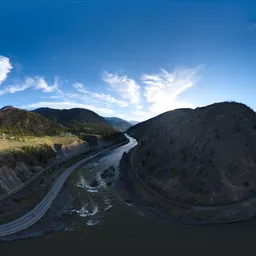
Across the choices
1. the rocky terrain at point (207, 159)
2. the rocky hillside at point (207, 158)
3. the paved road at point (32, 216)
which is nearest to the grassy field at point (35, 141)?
the paved road at point (32, 216)

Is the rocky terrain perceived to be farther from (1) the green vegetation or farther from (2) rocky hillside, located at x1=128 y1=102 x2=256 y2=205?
(1) the green vegetation

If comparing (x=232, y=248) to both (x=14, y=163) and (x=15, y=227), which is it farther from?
(x=14, y=163)

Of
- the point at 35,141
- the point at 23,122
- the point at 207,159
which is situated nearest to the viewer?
the point at 207,159

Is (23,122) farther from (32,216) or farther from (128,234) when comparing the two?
(128,234)

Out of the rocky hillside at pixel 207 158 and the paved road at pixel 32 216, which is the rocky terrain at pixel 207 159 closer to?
the rocky hillside at pixel 207 158

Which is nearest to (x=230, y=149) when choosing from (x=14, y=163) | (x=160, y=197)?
(x=160, y=197)

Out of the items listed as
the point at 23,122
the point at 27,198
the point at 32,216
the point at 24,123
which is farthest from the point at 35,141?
the point at 32,216

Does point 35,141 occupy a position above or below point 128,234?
above

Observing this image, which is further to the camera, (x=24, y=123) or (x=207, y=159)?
(x=24, y=123)
